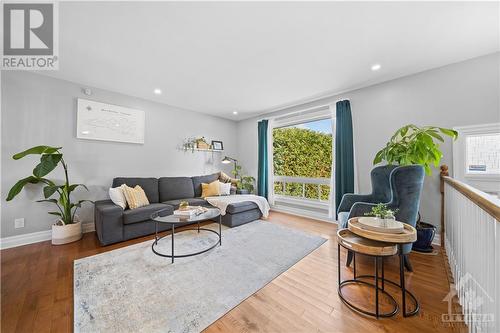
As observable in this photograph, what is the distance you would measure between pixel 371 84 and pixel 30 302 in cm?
490

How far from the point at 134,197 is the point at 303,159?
3.48 meters

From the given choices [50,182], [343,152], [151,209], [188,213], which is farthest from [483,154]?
[50,182]

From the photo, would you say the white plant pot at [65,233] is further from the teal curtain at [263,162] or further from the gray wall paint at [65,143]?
the teal curtain at [263,162]

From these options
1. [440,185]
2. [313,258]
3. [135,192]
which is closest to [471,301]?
[313,258]

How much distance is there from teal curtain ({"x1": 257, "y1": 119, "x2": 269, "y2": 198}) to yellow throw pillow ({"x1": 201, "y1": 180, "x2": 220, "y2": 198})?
3.87ft

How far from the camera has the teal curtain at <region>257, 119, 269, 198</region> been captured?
15.5 ft

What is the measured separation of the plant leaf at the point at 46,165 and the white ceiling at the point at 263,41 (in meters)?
1.28

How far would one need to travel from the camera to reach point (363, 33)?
6.33 ft

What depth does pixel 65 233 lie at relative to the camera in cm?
262

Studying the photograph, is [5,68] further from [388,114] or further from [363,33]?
[388,114]

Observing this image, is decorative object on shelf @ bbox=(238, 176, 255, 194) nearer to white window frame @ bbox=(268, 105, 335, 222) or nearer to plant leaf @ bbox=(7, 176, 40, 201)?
white window frame @ bbox=(268, 105, 335, 222)

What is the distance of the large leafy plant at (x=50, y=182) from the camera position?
234 centimetres

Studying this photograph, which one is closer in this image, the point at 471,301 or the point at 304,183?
the point at 471,301

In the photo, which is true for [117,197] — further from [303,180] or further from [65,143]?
[303,180]
